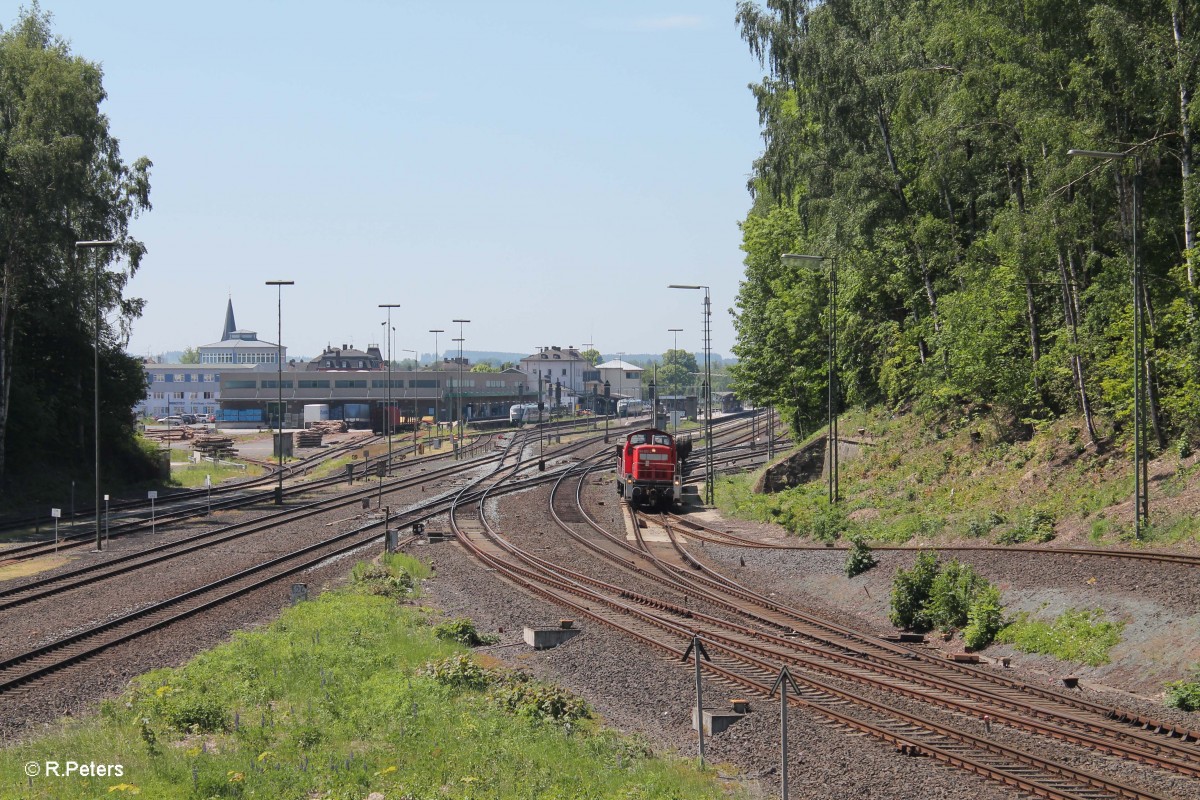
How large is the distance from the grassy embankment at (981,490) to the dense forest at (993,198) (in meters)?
1.07

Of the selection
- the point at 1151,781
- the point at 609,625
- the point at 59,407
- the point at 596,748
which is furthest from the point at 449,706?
the point at 59,407

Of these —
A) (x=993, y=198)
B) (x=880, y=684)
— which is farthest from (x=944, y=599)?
(x=993, y=198)

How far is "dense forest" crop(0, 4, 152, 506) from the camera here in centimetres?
4291

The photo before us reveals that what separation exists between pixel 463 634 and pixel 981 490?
16488 millimetres

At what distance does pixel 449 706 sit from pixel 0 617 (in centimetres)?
1276

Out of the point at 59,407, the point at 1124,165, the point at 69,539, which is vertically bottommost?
the point at 69,539

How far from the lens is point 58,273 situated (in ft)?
156

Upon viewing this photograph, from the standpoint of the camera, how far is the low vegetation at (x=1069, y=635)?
16047 mm

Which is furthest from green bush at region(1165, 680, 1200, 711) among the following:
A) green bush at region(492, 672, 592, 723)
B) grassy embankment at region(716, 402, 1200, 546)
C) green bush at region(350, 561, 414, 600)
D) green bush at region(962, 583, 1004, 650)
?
green bush at region(350, 561, 414, 600)

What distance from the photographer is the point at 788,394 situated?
4950 centimetres

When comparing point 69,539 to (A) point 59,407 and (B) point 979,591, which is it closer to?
(A) point 59,407

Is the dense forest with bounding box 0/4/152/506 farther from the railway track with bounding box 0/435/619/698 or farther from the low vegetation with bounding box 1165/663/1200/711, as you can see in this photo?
the low vegetation with bounding box 1165/663/1200/711

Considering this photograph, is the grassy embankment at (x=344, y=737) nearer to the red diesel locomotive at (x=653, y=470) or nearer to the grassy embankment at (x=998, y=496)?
the grassy embankment at (x=998, y=496)

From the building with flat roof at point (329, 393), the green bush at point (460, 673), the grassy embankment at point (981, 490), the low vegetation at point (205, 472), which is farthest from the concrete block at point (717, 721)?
the building with flat roof at point (329, 393)
